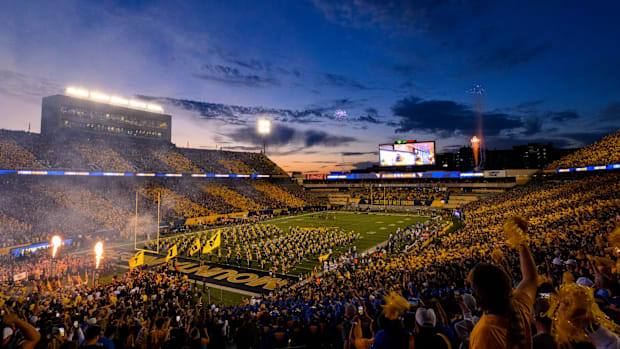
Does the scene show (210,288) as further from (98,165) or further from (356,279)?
(98,165)

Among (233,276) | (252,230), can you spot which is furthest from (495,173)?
(233,276)

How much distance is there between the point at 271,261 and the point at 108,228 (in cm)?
1785

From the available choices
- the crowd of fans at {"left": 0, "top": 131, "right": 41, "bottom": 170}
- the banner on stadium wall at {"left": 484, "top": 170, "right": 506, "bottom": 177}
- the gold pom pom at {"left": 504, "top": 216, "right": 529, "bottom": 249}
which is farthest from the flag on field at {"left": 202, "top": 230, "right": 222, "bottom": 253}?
the banner on stadium wall at {"left": 484, "top": 170, "right": 506, "bottom": 177}

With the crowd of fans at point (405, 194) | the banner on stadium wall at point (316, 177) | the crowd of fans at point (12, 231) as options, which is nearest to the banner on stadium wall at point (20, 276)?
the crowd of fans at point (12, 231)

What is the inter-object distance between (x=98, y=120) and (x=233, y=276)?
43.6m

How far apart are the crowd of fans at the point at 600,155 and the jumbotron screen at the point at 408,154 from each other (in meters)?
17.2

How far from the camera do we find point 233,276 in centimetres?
1781

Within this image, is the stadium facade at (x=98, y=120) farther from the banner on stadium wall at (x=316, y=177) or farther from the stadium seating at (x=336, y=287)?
the banner on stadium wall at (x=316, y=177)

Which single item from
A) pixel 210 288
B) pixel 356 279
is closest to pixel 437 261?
pixel 356 279

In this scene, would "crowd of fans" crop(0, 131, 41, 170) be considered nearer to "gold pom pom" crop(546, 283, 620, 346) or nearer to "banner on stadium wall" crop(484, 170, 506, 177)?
"gold pom pom" crop(546, 283, 620, 346)

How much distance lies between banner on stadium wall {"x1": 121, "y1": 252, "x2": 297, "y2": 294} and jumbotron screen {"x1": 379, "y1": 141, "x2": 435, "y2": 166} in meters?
42.2

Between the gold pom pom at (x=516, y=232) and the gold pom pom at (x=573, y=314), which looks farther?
the gold pom pom at (x=516, y=232)

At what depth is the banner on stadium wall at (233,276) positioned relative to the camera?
1619 cm

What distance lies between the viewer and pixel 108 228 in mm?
28984
